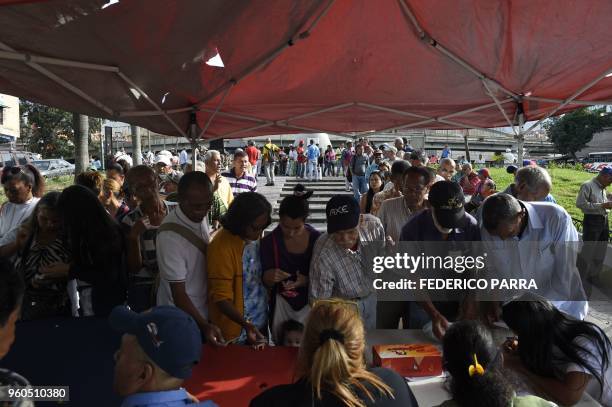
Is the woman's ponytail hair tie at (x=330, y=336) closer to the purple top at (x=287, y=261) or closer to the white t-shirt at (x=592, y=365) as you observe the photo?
the white t-shirt at (x=592, y=365)

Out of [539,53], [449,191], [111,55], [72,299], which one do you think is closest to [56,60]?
[111,55]

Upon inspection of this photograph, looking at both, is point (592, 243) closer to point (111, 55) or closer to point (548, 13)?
point (548, 13)

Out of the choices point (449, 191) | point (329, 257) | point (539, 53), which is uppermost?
point (539, 53)

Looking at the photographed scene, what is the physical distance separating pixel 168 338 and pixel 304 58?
3077 mm

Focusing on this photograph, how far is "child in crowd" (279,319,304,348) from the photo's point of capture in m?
2.48

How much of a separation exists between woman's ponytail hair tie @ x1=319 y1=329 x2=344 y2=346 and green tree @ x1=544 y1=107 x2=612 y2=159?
162 feet

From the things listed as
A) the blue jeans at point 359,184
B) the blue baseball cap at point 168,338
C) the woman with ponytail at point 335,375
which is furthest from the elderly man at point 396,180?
the blue jeans at point 359,184

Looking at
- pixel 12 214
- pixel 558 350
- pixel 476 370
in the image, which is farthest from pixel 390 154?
pixel 476 370

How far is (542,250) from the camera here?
267cm

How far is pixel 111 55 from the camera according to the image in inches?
118

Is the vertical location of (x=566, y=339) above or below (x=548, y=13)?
below

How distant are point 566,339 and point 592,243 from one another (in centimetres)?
573

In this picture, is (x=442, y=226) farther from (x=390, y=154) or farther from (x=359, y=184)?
(x=359, y=184)

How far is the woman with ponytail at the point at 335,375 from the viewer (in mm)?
1265
